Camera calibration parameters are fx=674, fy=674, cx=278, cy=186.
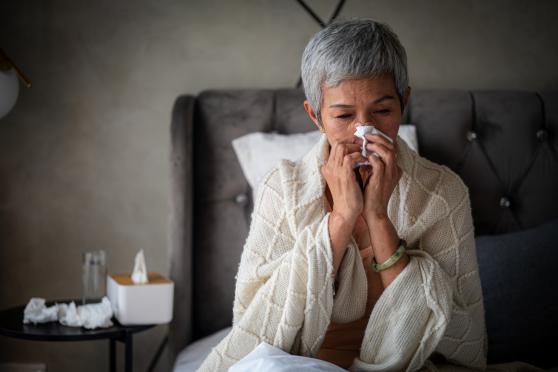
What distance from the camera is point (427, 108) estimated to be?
2293 millimetres

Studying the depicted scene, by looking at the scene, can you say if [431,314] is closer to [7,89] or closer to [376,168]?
[376,168]

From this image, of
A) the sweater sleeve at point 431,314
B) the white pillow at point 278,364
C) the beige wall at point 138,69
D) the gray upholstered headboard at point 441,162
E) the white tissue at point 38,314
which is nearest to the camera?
the white pillow at point 278,364

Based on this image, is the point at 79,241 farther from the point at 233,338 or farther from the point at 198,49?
the point at 233,338

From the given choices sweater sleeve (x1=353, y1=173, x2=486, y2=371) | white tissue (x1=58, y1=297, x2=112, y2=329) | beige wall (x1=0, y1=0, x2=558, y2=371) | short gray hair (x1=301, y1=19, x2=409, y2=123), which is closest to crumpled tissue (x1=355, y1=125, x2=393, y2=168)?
short gray hair (x1=301, y1=19, x2=409, y2=123)

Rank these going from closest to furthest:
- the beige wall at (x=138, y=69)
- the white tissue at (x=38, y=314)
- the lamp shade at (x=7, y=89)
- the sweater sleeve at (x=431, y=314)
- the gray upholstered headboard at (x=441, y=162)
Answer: the sweater sleeve at (x=431, y=314)
the white tissue at (x=38, y=314)
the lamp shade at (x=7, y=89)
the gray upholstered headboard at (x=441, y=162)
the beige wall at (x=138, y=69)

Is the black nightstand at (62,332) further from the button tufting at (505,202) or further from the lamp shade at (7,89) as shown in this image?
the button tufting at (505,202)

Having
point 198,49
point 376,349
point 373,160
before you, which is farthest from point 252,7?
point 376,349

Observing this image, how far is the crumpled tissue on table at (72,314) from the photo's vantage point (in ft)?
6.48

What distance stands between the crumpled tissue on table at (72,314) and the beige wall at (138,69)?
1.73 feet

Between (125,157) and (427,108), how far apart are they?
3.66 ft

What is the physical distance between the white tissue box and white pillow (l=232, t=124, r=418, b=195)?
442 millimetres

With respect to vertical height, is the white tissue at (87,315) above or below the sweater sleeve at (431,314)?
below

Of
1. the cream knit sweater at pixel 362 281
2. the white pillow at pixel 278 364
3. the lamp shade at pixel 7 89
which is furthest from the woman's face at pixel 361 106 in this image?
the lamp shade at pixel 7 89

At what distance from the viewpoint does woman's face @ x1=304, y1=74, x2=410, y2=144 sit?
142 cm
